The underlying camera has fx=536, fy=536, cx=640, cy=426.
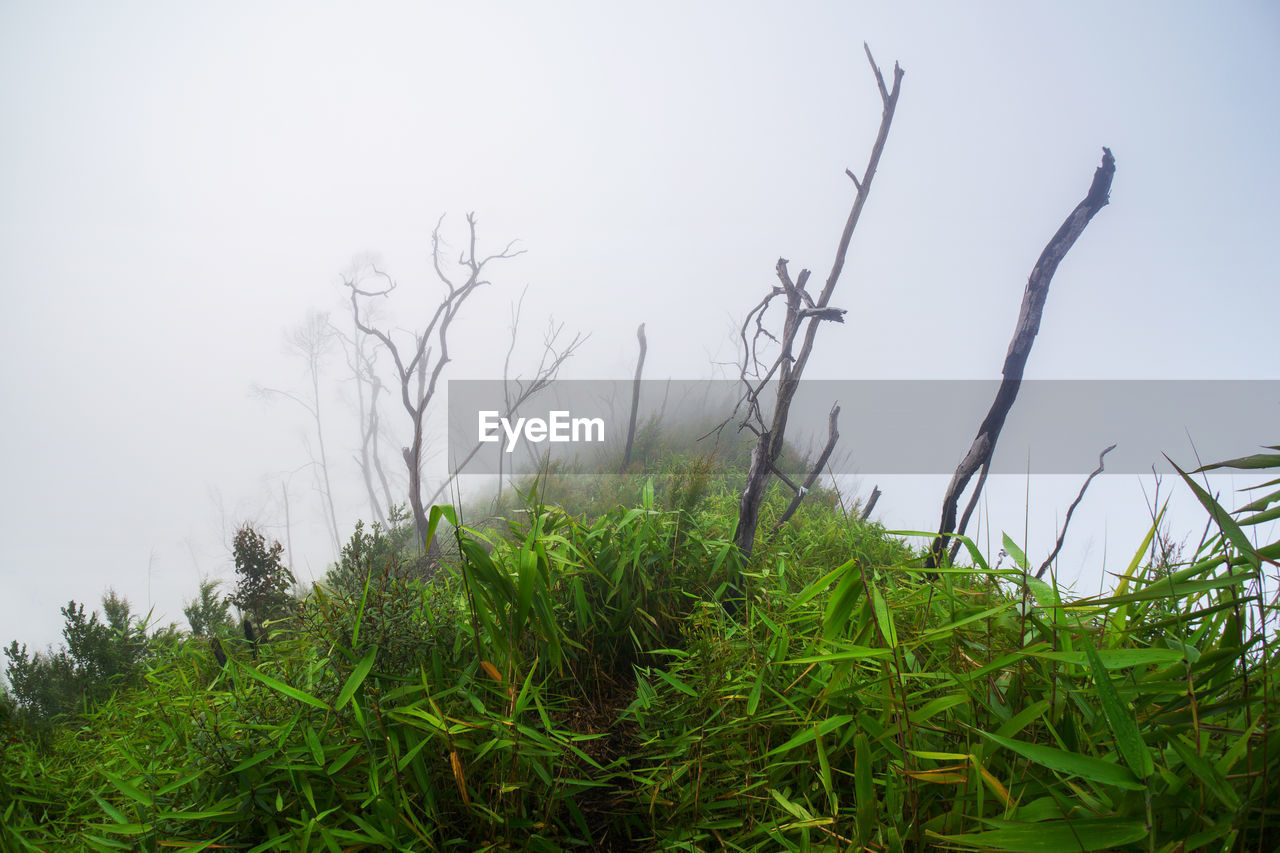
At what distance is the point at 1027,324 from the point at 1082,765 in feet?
4.59

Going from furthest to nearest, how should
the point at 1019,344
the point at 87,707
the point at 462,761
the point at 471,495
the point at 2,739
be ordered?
1. the point at 471,495
2. the point at 1019,344
3. the point at 87,707
4. the point at 2,739
5. the point at 462,761

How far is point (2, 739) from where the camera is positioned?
2.92 feet

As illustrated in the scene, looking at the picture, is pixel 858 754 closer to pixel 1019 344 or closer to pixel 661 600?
pixel 661 600

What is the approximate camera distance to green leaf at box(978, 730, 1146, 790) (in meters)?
0.35

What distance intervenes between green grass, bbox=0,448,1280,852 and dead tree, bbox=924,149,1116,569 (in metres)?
0.76

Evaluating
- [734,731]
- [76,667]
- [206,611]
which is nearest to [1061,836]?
[734,731]

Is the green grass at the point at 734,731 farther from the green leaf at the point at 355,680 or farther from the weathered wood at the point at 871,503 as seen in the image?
the weathered wood at the point at 871,503

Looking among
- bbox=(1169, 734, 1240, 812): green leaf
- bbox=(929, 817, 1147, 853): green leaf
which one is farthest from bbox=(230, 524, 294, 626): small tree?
bbox=(1169, 734, 1240, 812): green leaf

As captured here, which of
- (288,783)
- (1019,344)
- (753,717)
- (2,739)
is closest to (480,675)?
(288,783)

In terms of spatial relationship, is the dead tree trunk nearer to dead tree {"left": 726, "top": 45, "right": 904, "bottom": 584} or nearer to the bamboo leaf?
dead tree {"left": 726, "top": 45, "right": 904, "bottom": 584}

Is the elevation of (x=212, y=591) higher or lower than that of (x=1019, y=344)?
lower

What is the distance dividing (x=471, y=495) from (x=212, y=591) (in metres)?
3.45

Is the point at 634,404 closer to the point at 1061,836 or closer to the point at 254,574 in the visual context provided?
the point at 254,574

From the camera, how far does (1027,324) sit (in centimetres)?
143
